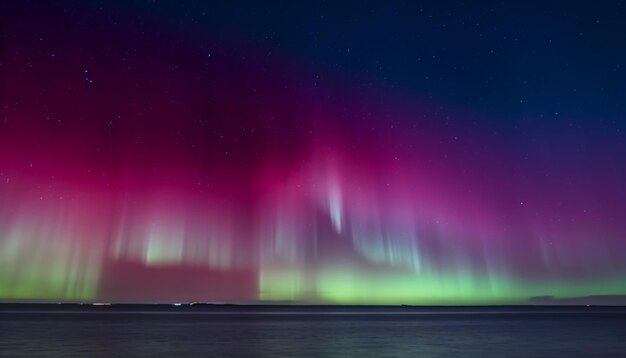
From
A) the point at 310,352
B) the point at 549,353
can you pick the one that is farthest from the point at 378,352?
the point at 549,353

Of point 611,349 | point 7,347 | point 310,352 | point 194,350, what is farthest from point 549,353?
point 7,347

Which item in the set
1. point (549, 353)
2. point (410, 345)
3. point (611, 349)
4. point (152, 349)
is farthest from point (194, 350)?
point (611, 349)

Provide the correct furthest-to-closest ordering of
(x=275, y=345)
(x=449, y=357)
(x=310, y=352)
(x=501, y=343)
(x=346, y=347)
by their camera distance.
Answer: (x=501, y=343) → (x=275, y=345) → (x=346, y=347) → (x=310, y=352) → (x=449, y=357)

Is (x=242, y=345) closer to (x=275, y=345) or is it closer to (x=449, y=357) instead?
(x=275, y=345)

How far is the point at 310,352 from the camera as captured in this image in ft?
105

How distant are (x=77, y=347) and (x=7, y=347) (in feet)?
11.0

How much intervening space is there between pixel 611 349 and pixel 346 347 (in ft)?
48.1

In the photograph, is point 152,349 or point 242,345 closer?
point 152,349

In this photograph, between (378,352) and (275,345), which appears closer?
(378,352)

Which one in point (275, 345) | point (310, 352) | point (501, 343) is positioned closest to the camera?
point (310, 352)

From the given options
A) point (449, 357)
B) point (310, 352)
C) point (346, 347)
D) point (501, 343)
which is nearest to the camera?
point (449, 357)

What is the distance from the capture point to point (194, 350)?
1294 inches

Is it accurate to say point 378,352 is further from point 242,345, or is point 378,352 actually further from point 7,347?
point 7,347

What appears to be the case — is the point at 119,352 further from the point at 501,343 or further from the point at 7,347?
the point at 501,343
